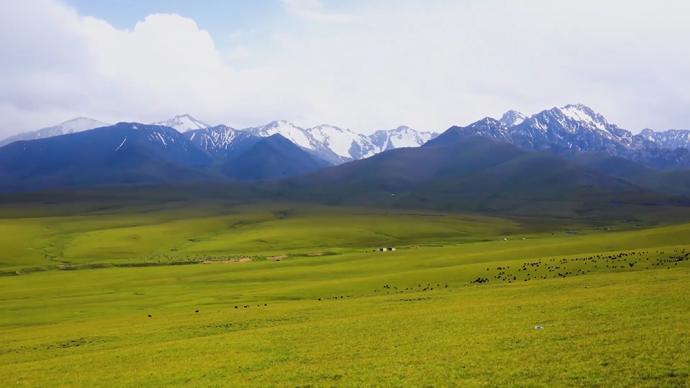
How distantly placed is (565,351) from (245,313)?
3741 cm

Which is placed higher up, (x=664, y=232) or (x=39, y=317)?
(x=664, y=232)

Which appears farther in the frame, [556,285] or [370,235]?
[370,235]

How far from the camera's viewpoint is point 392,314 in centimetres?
5069

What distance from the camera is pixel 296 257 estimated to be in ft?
468

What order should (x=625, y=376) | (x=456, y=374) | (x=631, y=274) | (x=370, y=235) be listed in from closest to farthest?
(x=625, y=376)
(x=456, y=374)
(x=631, y=274)
(x=370, y=235)

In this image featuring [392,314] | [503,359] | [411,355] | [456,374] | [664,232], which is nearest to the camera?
[456,374]

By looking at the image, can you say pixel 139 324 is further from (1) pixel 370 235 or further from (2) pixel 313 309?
(1) pixel 370 235

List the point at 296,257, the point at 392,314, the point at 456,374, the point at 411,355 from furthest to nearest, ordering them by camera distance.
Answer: the point at 296,257 < the point at 392,314 < the point at 411,355 < the point at 456,374

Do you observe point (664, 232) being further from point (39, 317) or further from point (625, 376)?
point (39, 317)

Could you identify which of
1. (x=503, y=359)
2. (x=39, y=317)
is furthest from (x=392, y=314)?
(x=39, y=317)

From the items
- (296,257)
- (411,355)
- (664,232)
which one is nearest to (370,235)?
(296,257)

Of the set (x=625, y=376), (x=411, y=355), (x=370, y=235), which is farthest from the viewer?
(x=370, y=235)

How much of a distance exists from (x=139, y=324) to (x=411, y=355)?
34273 millimetres

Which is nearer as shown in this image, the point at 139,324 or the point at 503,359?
the point at 503,359
